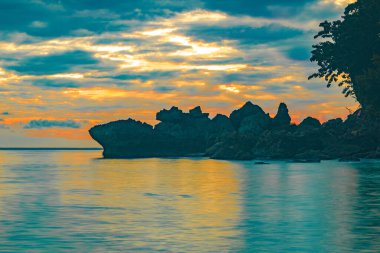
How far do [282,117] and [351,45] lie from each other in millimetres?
67494

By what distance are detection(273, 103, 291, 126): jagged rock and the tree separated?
5115 cm

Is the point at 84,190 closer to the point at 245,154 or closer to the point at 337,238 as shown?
the point at 337,238

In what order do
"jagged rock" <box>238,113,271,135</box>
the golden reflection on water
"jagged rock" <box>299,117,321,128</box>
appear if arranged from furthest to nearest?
"jagged rock" <box>238,113,271,135</box>
"jagged rock" <box>299,117,321,128</box>
the golden reflection on water

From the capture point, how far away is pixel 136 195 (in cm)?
5734

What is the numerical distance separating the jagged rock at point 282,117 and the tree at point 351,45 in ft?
168

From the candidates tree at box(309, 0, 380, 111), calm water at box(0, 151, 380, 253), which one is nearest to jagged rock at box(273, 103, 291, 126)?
tree at box(309, 0, 380, 111)

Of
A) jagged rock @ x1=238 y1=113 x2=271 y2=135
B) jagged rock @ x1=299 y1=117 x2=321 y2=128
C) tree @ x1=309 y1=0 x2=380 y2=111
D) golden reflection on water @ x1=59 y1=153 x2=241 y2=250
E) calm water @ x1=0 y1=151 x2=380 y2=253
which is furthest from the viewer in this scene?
jagged rock @ x1=238 y1=113 x2=271 y2=135

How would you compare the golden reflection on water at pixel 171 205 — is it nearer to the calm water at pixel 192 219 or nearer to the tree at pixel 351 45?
the calm water at pixel 192 219

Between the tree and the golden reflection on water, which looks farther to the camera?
the tree

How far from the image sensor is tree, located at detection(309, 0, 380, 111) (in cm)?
11500

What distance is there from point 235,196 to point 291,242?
88.6ft

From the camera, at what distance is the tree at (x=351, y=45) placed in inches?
A: 4528

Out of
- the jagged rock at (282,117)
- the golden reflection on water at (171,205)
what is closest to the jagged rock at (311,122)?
the jagged rock at (282,117)

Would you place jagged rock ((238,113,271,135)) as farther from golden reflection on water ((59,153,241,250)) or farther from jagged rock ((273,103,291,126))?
Answer: golden reflection on water ((59,153,241,250))
